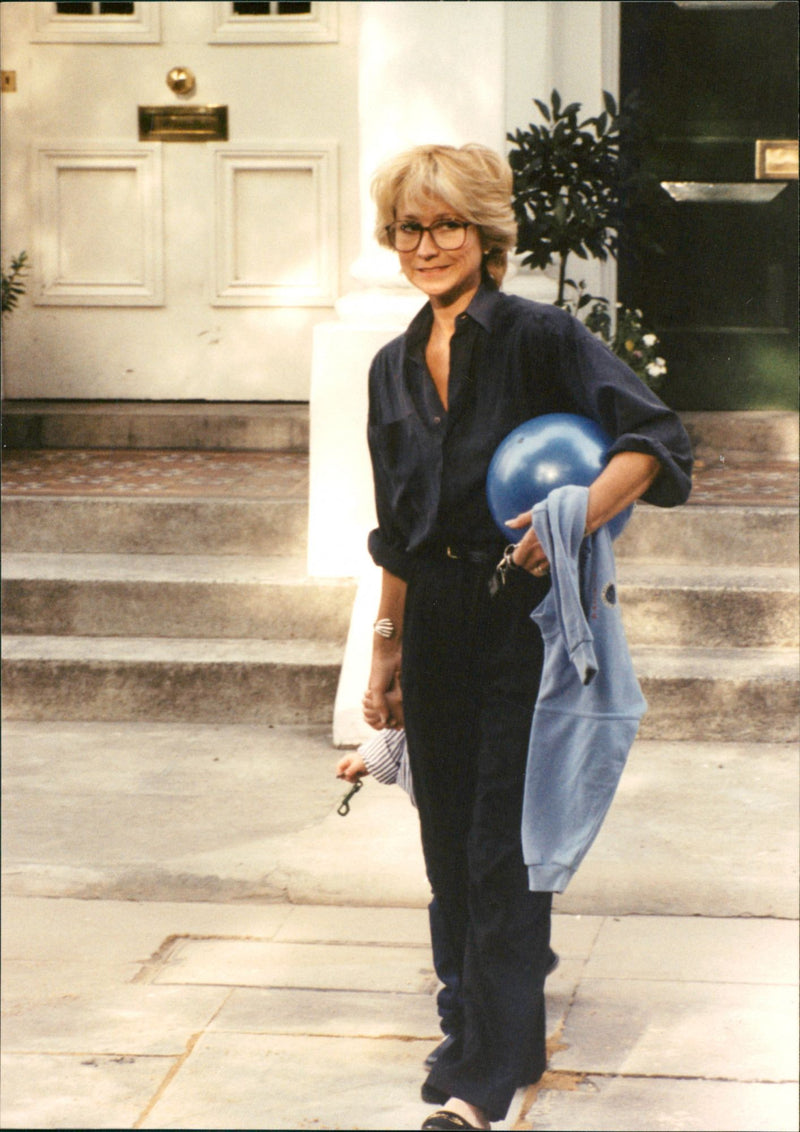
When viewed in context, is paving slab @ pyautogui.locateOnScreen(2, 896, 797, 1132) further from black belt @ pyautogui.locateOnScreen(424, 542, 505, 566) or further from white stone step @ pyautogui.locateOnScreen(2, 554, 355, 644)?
white stone step @ pyautogui.locateOnScreen(2, 554, 355, 644)

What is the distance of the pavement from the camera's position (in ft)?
11.5

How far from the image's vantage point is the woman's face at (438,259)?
3.19 meters

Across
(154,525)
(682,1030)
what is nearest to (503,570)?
(682,1030)

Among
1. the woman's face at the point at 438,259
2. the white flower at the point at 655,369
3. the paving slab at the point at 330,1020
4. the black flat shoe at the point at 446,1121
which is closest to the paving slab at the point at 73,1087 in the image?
the paving slab at the point at 330,1020

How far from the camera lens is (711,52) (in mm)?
8102

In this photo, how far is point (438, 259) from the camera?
3.22 meters

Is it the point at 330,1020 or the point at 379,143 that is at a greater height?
the point at 379,143

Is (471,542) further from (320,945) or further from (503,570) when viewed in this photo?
(320,945)

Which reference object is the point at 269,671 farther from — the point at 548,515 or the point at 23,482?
the point at 548,515

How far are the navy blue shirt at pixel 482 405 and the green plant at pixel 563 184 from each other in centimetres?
355

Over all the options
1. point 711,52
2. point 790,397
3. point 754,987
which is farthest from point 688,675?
point 711,52

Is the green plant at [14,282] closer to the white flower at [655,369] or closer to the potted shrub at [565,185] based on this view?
the potted shrub at [565,185]

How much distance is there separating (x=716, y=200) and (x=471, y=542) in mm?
5415

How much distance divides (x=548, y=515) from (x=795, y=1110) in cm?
134
